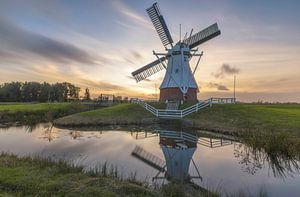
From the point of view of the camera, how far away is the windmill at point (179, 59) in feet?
125

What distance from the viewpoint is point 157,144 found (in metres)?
20.0

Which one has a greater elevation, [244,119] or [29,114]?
[244,119]

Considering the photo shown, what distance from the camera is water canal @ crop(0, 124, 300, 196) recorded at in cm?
1116

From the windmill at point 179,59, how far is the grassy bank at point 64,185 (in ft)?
94.8

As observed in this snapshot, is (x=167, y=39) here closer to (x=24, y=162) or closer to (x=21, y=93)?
(x=24, y=162)

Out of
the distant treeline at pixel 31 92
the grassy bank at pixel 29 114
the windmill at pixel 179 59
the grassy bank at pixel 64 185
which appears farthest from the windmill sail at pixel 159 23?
the distant treeline at pixel 31 92

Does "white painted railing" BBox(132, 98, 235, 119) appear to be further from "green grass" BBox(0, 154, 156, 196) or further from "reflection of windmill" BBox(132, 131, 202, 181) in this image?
"green grass" BBox(0, 154, 156, 196)

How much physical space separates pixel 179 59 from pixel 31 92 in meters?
71.2

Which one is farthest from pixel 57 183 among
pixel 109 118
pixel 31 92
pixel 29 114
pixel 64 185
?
pixel 31 92

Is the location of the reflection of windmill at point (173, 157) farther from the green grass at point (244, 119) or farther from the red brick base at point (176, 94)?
the red brick base at point (176, 94)

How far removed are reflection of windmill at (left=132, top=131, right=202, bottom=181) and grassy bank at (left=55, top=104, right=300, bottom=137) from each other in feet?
19.9

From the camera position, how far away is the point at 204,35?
38.8 meters

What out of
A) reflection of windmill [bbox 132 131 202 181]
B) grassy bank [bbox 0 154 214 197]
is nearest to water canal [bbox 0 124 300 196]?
reflection of windmill [bbox 132 131 202 181]

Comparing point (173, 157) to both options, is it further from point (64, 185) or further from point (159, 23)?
point (159, 23)
